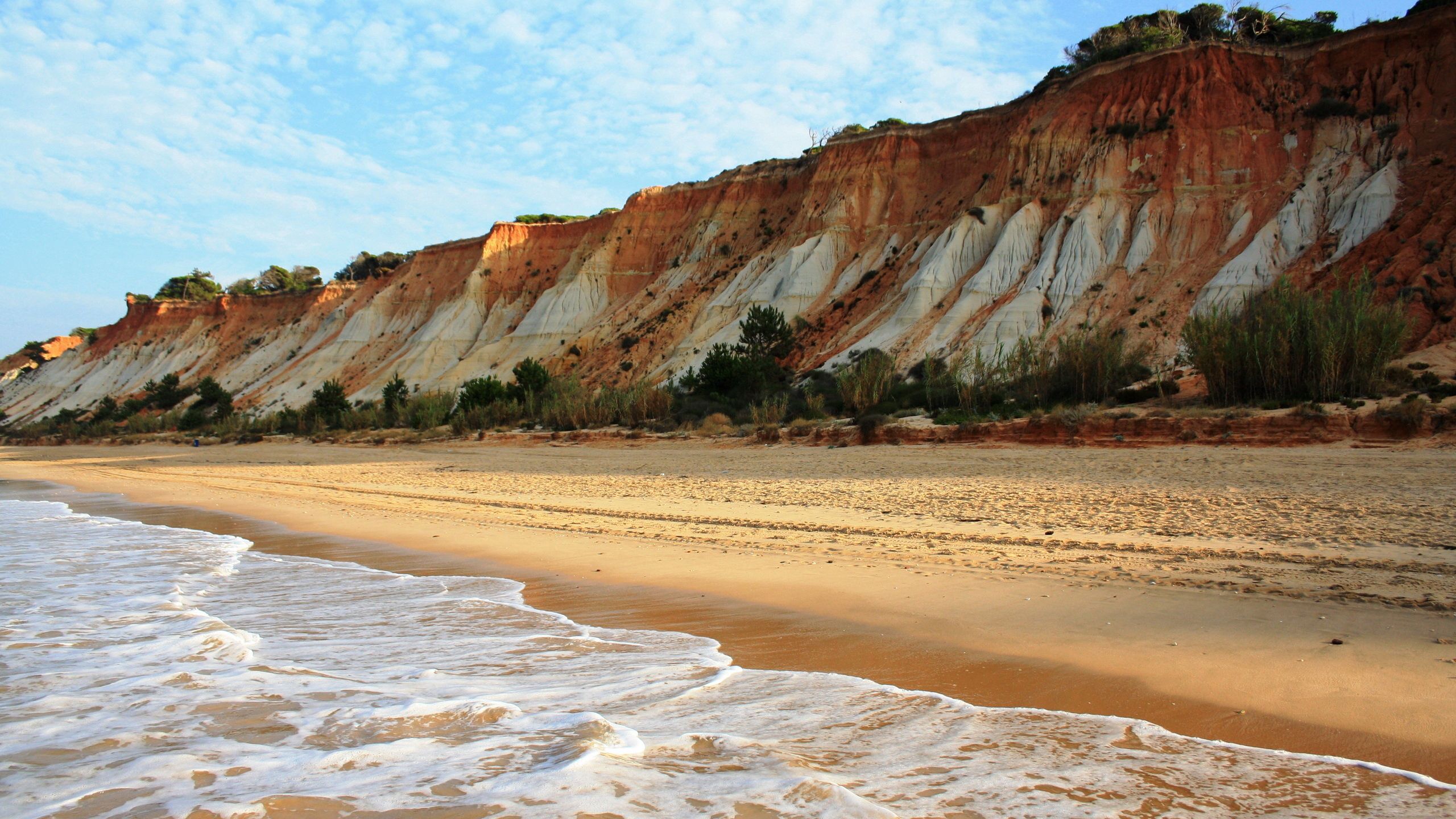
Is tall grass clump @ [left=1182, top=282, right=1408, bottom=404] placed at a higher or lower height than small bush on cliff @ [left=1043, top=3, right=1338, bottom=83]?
lower

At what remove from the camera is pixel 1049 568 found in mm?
6312

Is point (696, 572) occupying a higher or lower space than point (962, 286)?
lower

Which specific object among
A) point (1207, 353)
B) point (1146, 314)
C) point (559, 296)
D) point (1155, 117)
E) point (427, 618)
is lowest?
point (427, 618)

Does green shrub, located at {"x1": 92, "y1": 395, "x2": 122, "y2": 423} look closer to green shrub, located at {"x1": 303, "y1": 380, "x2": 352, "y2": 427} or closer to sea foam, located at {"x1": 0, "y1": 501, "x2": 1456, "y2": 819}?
green shrub, located at {"x1": 303, "y1": 380, "x2": 352, "y2": 427}

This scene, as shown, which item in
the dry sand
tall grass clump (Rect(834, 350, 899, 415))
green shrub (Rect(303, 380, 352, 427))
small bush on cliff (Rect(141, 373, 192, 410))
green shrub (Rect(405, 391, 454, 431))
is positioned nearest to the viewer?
the dry sand

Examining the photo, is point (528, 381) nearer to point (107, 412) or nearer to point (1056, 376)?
point (1056, 376)

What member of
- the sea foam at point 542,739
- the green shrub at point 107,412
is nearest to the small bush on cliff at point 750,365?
the sea foam at point 542,739

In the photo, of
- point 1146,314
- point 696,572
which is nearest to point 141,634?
point 696,572

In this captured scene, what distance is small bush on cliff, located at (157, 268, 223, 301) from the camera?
8538 cm

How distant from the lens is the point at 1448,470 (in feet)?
32.4

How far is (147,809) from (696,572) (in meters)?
4.44

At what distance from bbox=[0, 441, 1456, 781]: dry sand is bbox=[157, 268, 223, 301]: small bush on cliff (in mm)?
85468

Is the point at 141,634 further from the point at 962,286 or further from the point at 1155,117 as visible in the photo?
the point at 1155,117

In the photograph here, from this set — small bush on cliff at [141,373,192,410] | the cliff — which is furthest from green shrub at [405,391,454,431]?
small bush on cliff at [141,373,192,410]
